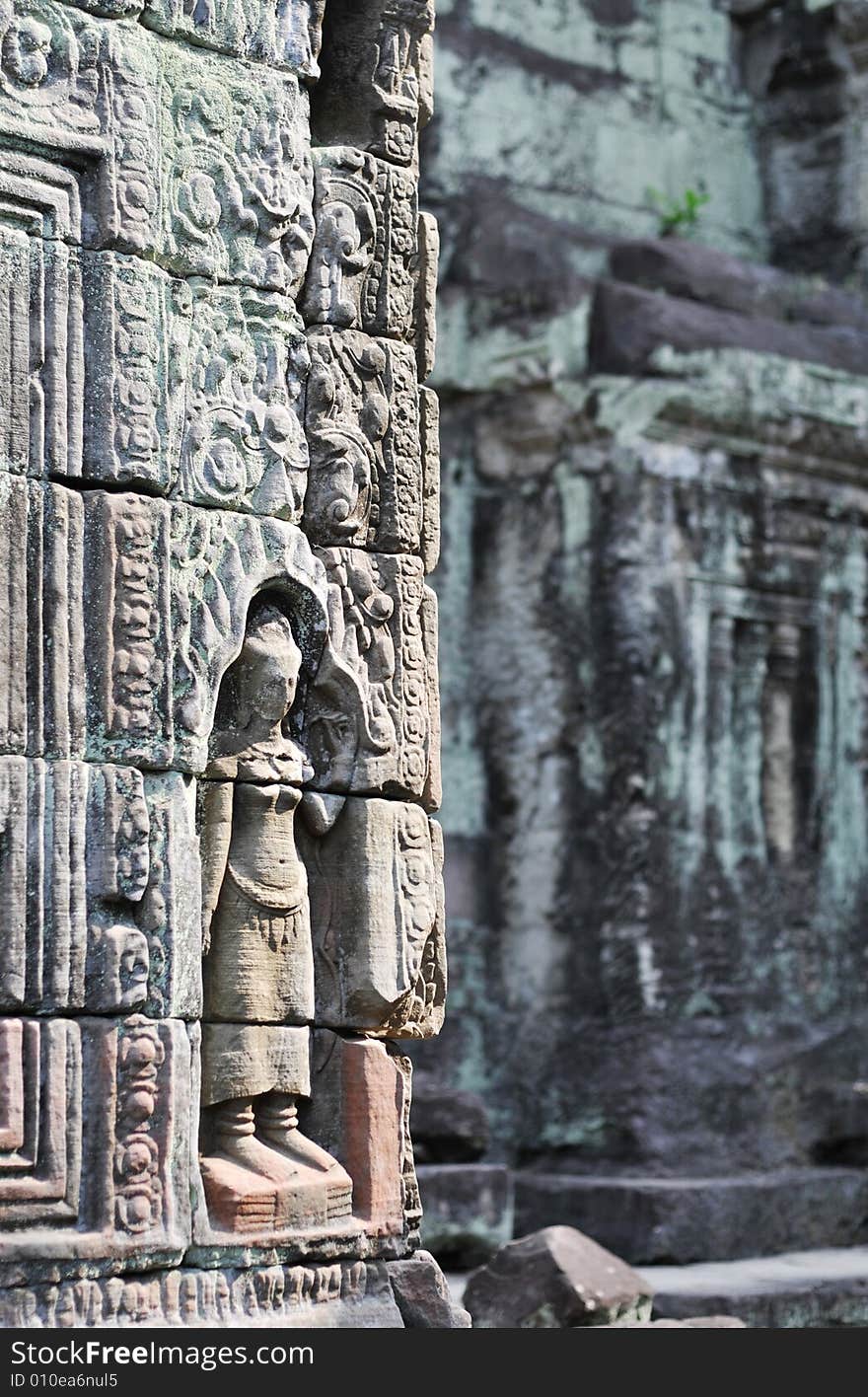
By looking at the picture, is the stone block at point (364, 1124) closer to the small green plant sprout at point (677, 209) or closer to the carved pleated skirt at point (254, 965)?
the carved pleated skirt at point (254, 965)

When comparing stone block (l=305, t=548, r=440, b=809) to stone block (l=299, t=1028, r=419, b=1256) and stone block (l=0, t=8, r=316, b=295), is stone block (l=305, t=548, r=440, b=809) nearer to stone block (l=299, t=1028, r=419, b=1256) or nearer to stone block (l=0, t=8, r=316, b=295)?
stone block (l=299, t=1028, r=419, b=1256)

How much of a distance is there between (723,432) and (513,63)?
2.16m

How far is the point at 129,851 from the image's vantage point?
4.85 metres

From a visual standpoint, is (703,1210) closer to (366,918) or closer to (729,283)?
(366,918)

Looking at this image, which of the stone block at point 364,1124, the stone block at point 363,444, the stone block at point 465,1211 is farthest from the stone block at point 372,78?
the stone block at point 465,1211

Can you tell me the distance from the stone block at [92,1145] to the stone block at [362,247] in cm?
173

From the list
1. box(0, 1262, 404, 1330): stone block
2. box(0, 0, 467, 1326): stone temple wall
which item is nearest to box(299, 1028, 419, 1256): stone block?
box(0, 0, 467, 1326): stone temple wall

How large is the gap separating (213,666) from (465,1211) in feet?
11.9

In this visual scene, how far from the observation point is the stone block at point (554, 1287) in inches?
264

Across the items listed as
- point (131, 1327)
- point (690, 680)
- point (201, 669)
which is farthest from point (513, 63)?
point (131, 1327)

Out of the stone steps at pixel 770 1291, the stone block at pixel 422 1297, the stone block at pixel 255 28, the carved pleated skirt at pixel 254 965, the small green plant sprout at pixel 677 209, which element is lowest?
the stone steps at pixel 770 1291

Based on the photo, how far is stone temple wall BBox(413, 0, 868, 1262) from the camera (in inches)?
354

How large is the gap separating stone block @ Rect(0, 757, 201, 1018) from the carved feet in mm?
311

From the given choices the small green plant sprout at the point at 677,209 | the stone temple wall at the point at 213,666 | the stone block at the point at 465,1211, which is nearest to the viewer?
the stone temple wall at the point at 213,666
